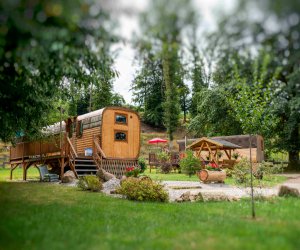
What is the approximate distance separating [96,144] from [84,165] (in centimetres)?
118

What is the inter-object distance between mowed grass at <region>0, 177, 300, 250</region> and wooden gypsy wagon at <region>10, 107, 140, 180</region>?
8.10 metres

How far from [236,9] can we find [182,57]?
1.17 m

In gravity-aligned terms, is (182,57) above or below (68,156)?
above

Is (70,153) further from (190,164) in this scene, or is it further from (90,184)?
(190,164)

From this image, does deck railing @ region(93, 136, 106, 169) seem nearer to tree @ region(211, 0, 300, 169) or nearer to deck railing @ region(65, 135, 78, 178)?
deck railing @ region(65, 135, 78, 178)

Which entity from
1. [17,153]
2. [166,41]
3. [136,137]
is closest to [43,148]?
[17,153]

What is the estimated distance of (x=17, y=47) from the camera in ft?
16.5

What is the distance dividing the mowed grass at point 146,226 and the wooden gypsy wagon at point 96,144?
319 inches

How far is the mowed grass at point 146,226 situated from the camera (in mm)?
5219

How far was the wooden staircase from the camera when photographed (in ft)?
59.5

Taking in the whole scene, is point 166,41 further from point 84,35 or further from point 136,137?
point 136,137

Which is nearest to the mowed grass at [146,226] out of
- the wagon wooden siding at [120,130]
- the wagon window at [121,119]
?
the wagon wooden siding at [120,130]

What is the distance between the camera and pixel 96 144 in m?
18.5

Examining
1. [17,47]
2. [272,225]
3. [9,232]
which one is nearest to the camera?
[17,47]
